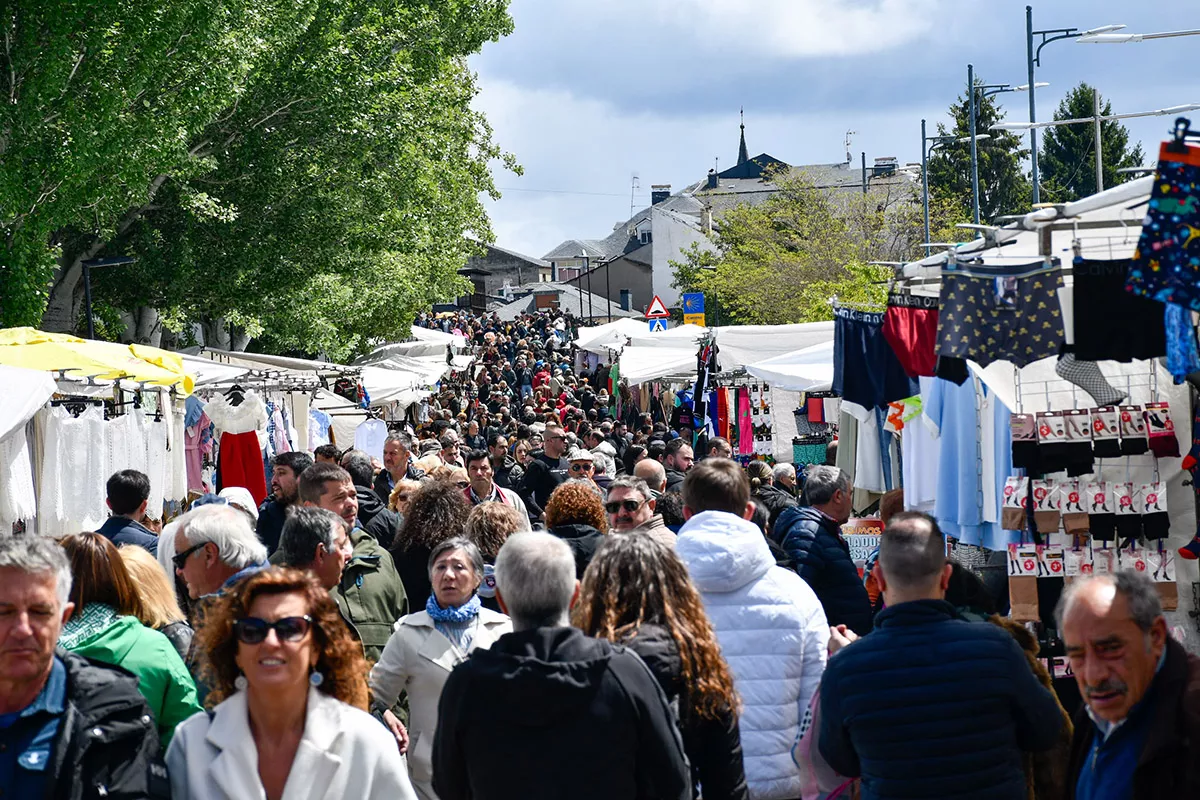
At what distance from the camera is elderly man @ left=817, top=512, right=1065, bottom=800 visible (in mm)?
4383

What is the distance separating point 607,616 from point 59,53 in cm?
1418

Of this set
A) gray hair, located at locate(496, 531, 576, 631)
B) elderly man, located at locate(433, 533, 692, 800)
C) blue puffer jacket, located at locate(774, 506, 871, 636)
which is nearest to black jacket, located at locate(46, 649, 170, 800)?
elderly man, located at locate(433, 533, 692, 800)

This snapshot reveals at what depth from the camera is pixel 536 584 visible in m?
4.32

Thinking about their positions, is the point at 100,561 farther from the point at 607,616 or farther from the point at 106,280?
the point at 106,280

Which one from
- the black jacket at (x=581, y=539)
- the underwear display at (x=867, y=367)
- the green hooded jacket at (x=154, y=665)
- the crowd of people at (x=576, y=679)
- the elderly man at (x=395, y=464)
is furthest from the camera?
the elderly man at (x=395, y=464)

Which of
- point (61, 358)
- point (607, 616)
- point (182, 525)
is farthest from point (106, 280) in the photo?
point (607, 616)

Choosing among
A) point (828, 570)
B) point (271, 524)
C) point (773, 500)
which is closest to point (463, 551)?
point (828, 570)

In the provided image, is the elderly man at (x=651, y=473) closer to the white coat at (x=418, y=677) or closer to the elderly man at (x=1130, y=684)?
the white coat at (x=418, y=677)

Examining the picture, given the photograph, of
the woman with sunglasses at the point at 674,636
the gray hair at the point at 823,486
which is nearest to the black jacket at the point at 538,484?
the gray hair at the point at 823,486

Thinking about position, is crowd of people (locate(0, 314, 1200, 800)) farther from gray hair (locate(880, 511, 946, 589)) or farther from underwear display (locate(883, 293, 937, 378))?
underwear display (locate(883, 293, 937, 378))

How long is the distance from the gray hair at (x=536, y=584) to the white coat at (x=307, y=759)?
2.04 feet

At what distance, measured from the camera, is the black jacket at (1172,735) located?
357cm

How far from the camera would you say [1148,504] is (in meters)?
7.47

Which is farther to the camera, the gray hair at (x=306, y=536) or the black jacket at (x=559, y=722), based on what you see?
the gray hair at (x=306, y=536)
